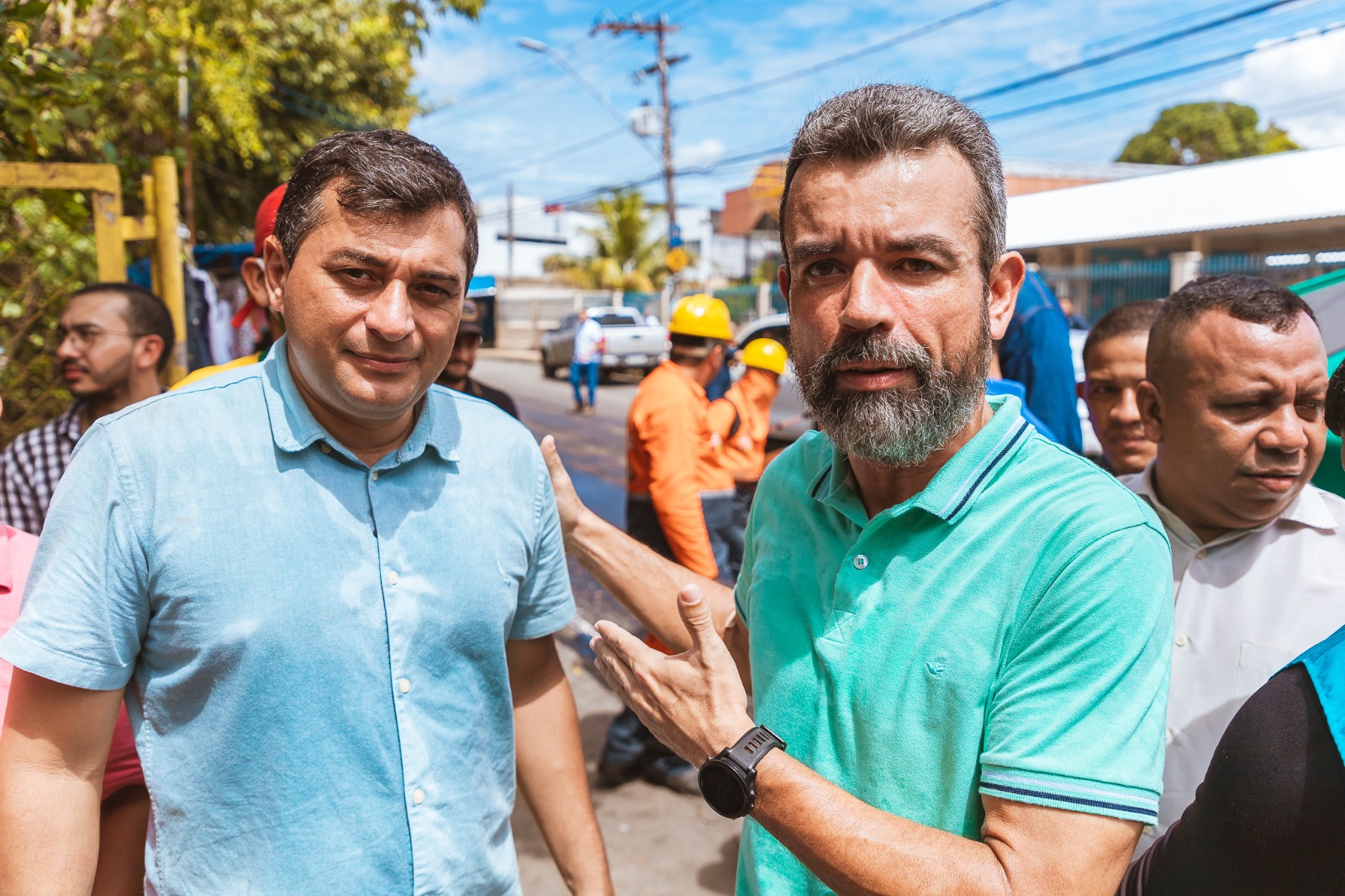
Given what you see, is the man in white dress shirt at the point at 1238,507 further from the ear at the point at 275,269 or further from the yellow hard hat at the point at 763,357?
the yellow hard hat at the point at 763,357

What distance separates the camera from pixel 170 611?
1.45 meters

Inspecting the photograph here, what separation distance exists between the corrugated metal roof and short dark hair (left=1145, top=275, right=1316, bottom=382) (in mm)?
1404

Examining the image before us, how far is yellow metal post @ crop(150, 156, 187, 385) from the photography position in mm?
3541

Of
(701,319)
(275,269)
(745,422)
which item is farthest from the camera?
(745,422)

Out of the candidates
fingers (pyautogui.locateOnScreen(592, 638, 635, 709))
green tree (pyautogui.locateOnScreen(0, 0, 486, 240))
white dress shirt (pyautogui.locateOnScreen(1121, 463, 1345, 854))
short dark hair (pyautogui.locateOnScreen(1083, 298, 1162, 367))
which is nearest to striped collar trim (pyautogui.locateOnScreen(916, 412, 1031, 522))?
fingers (pyautogui.locateOnScreen(592, 638, 635, 709))

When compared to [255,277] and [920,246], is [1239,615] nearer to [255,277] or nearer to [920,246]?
[920,246]

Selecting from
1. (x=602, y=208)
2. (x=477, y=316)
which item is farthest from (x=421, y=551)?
(x=602, y=208)

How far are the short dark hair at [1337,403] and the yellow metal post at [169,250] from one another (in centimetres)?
371

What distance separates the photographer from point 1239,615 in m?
1.78

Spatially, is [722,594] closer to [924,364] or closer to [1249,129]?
[924,364]

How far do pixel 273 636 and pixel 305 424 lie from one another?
364 mm

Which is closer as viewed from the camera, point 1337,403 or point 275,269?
point 1337,403

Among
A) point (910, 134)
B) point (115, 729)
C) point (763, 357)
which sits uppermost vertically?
point (910, 134)

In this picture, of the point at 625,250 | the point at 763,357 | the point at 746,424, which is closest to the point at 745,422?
the point at 746,424
